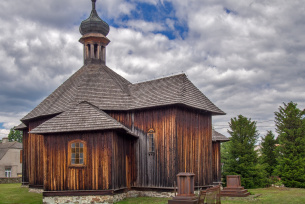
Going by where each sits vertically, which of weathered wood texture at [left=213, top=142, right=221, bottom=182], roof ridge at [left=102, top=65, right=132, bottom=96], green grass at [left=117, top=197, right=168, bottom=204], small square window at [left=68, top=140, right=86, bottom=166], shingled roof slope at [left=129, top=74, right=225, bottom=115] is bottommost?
green grass at [left=117, top=197, right=168, bottom=204]

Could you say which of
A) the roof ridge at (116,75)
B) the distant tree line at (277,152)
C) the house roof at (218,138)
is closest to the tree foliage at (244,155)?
the distant tree line at (277,152)

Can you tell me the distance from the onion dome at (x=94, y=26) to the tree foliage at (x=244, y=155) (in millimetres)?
13103

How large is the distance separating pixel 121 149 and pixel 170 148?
2.72 metres

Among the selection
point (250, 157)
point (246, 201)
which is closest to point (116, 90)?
point (246, 201)

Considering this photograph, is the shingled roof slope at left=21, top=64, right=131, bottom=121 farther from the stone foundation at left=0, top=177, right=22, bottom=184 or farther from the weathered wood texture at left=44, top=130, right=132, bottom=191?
the stone foundation at left=0, top=177, right=22, bottom=184

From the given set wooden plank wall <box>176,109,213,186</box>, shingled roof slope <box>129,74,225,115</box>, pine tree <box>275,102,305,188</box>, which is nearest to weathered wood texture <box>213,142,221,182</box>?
wooden plank wall <box>176,109,213,186</box>

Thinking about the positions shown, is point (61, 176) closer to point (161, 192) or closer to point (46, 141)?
point (46, 141)

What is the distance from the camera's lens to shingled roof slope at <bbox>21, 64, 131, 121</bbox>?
846 inches

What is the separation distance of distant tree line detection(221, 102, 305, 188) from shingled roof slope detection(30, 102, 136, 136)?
13.5m

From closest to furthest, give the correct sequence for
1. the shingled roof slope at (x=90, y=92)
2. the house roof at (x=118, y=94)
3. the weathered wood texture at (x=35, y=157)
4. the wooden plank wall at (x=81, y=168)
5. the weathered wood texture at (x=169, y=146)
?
the wooden plank wall at (x=81, y=168) → the weathered wood texture at (x=169, y=146) → the house roof at (x=118, y=94) → the shingled roof slope at (x=90, y=92) → the weathered wood texture at (x=35, y=157)

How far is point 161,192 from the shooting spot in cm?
1962

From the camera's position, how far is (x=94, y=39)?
26938mm

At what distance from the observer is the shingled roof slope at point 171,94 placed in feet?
→ 66.3

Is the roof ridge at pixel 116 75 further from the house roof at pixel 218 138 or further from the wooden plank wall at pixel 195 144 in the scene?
the house roof at pixel 218 138
